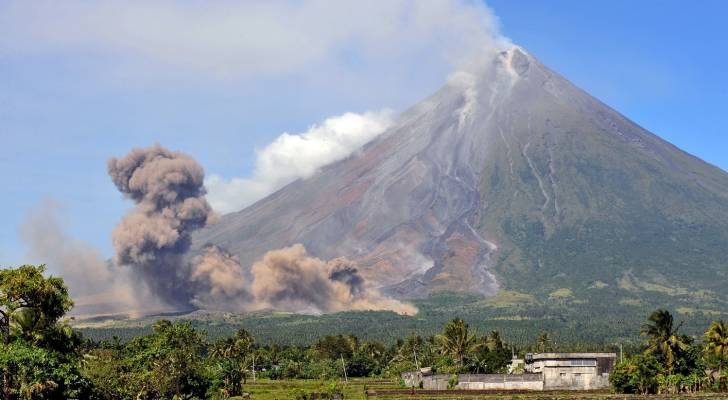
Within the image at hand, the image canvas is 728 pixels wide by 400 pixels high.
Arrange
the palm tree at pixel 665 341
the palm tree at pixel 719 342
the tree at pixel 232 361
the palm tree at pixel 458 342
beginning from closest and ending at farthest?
1. the palm tree at pixel 665 341
2. the palm tree at pixel 719 342
3. the tree at pixel 232 361
4. the palm tree at pixel 458 342

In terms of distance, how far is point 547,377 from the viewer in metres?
84.7

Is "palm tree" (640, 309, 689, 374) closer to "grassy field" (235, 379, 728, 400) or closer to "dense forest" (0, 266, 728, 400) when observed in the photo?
"dense forest" (0, 266, 728, 400)

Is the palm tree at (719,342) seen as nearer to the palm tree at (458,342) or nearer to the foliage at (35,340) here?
the palm tree at (458,342)

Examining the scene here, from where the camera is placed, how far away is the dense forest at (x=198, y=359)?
39938 mm

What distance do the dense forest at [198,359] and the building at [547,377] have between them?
3.68m

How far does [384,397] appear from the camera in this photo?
70.0m

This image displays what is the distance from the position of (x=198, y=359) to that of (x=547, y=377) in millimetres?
34768

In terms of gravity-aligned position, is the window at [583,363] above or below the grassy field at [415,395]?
above

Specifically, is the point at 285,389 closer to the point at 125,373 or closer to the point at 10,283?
the point at 125,373

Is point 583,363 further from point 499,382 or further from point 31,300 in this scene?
point 31,300

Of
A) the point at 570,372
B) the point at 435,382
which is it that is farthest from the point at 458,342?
the point at 570,372

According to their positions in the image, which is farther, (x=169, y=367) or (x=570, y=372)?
(x=570, y=372)

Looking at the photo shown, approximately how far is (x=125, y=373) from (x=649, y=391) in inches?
1556

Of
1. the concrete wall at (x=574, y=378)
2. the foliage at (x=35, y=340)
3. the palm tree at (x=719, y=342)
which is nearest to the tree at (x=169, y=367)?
the foliage at (x=35, y=340)
